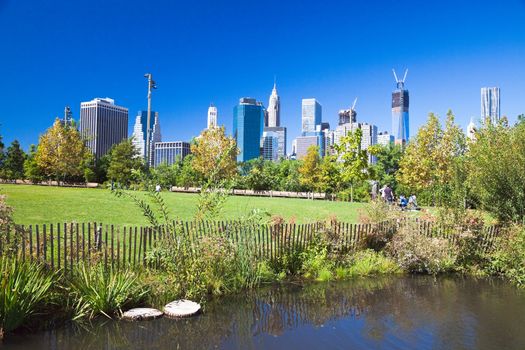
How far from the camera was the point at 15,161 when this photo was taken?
5841 cm

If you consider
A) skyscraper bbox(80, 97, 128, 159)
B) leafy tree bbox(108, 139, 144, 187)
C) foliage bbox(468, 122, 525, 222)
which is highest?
skyscraper bbox(80, 97, 128, 159)

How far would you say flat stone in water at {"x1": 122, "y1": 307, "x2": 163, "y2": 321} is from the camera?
797cm

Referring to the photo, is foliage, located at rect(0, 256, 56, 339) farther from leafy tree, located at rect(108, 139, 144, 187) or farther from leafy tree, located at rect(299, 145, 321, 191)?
leafy tree, located at rect(299, 145, 321, 191)

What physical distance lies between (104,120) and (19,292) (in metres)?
157

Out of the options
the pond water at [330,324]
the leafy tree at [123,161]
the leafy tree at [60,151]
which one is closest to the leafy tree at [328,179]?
the leafy tree at [123,161]

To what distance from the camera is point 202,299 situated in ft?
29.6

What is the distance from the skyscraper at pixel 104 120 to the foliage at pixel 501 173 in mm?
141758

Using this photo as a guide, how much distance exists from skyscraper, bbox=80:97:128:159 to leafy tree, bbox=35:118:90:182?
9599 cm

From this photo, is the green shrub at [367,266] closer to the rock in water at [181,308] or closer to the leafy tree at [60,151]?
the rock in water at [181,308]

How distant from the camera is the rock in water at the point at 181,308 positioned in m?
8.22

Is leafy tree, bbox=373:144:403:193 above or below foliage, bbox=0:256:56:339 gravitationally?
above

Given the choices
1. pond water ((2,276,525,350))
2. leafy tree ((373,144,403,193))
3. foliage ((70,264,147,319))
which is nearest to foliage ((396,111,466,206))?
leafy tree ((373,144,403,193))

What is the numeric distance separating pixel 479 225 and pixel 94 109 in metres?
152

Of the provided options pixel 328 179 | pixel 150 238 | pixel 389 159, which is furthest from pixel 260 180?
pixel 150 238
